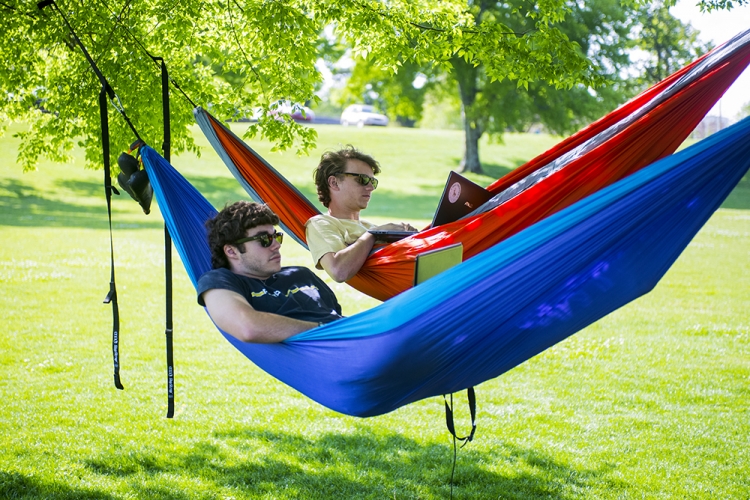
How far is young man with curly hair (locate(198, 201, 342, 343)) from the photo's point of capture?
90.7 inches

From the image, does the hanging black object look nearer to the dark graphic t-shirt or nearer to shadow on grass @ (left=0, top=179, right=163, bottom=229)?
the dark graphic t-shirt

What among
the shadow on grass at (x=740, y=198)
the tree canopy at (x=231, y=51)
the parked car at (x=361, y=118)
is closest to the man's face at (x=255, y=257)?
the tree canopy at (x=231, y=51)

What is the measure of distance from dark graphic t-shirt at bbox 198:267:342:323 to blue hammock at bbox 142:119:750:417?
0.79ft

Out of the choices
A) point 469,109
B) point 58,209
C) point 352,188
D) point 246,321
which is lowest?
point 58,209

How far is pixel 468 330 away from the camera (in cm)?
199

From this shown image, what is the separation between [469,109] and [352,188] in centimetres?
1796

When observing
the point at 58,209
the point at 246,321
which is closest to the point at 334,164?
the point at 246,321

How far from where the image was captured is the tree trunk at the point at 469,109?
19.8m

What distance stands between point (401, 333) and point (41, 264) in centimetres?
734

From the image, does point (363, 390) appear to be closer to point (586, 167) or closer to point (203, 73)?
point (586, 167)

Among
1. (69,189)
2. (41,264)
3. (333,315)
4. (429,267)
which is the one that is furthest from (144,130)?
(69,189)

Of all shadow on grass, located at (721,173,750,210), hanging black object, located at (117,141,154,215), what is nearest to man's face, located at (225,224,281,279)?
hanging black object, located at (117,141,154,215)

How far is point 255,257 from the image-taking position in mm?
2426

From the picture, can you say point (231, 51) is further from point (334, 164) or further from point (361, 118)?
point (361, 118)
